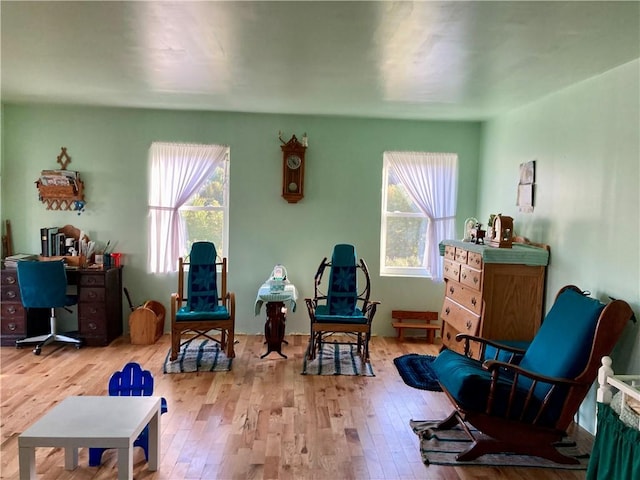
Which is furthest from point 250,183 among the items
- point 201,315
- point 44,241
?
point 44,241

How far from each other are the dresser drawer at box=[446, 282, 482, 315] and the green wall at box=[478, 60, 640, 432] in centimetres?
57

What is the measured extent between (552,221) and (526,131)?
3.34 ft

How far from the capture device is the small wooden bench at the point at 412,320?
213 inches

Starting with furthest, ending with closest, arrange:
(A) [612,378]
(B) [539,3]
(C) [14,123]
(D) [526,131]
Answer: (C) [14,123] < (D) [526,131] < (A) [612,378] < (B) [539,3]

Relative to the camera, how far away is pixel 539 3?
2215mm

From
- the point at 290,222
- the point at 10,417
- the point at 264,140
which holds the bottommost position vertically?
the point at 10,417

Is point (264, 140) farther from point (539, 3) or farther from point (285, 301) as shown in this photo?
point (539, 3)

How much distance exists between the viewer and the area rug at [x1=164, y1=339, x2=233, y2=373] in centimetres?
433

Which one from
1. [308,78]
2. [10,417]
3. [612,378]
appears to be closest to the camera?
[612,378]

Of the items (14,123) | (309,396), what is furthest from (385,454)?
(14,123)

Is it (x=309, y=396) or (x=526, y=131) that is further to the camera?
(x=526, y=131)

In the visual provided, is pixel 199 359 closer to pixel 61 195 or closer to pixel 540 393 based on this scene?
pixel 61 195

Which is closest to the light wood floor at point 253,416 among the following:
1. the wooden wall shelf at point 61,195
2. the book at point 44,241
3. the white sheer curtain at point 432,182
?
the book at point 44,241

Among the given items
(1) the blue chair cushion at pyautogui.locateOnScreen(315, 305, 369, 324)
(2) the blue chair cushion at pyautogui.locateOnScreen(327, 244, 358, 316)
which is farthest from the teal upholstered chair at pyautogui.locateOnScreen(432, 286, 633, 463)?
(2) the blue chair cushion at pyautogui.locateOnScreen(327, 244, 358, 316)
